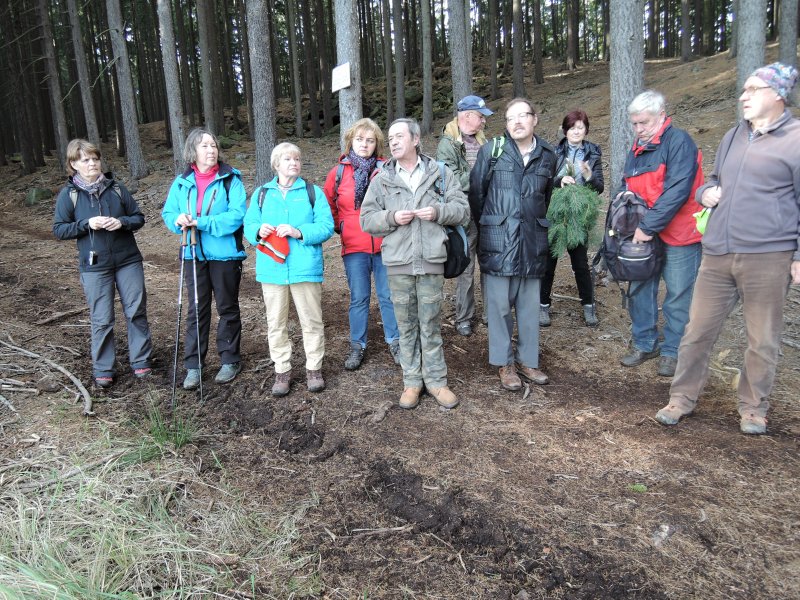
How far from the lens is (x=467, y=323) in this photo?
18.9 feet

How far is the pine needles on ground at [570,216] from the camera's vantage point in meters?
5.02

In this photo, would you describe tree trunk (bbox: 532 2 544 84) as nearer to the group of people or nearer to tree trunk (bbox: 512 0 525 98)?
tree trunk (bbox: 512 0 525 98)

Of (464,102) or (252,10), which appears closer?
(464,102)

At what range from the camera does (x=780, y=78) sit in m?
3.28

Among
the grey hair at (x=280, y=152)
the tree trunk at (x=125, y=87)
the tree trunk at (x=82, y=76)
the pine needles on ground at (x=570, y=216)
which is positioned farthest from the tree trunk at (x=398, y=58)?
the grey hair at (x=280, y=152)

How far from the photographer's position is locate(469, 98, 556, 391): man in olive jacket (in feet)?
14.2

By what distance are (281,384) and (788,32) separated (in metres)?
14.0

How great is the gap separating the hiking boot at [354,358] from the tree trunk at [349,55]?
2.62 meters

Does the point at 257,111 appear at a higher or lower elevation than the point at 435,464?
higher

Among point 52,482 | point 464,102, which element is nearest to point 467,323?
A: point 464,102

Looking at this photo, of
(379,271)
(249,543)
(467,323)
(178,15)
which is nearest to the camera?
(249,543)

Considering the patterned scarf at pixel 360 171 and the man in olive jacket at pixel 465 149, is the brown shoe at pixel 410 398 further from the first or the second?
the patterned scarf at pixel 360 171

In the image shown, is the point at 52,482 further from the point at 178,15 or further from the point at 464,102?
the point at 178,15

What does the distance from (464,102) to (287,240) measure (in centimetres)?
211
